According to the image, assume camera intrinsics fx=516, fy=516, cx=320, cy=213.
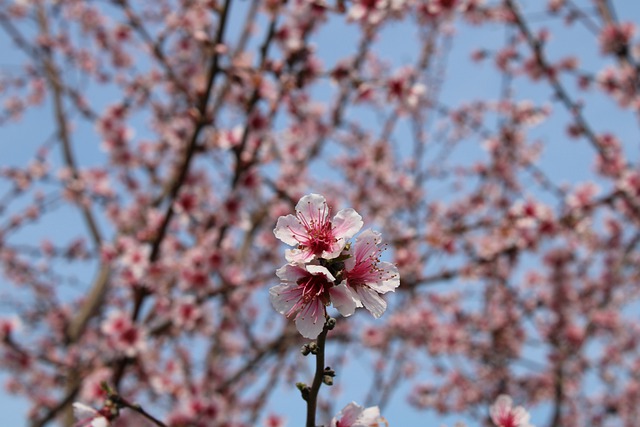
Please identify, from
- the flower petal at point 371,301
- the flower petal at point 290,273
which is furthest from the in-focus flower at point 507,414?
the flower petal at point 290,273

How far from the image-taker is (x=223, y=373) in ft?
19.4

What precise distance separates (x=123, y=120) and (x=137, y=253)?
2.93 m

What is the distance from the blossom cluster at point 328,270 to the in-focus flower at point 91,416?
0.85m

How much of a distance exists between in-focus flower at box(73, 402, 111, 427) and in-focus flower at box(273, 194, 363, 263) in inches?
37.7

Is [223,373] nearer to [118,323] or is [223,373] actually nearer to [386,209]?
[118,323]

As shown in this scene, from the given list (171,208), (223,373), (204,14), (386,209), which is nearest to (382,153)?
(386,209)

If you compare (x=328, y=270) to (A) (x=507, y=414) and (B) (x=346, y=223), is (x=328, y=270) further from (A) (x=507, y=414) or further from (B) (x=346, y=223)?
(A) (x=507, y=414)

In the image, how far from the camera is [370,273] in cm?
150

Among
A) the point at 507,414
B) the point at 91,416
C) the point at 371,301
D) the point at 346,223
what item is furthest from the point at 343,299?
the point at 91,416

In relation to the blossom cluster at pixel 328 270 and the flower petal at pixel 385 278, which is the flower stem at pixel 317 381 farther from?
the flower petal at pixel 385 278

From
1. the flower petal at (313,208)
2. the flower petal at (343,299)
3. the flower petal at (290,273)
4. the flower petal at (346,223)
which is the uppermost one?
the flower petal at (313,208)

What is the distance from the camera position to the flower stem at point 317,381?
4.27ft

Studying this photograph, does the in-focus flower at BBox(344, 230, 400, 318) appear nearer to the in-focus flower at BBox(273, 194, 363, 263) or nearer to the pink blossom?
the in-focus flower at BBox(273, 194, 363, 263)

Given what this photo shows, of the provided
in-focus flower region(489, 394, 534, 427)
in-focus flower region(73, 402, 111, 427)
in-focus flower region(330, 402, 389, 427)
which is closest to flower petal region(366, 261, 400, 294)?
in-focus flower region(330, 402, 389, 427)
